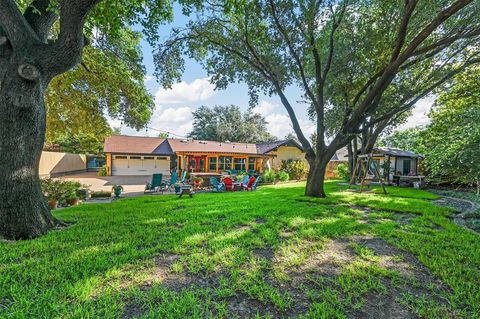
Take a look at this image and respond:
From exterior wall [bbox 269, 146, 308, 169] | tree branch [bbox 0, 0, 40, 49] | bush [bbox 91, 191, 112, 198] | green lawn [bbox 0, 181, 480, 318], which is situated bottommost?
bush [bbox 91, 191, 112, 198]

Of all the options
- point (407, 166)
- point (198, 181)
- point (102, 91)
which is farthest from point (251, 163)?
point (102, 91)

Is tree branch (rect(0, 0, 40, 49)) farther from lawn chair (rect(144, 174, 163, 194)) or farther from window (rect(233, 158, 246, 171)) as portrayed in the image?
window (rect(233, 158, 246, 171))

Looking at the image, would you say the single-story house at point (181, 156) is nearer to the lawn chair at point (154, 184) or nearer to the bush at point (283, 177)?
the bush at point (283, 177)

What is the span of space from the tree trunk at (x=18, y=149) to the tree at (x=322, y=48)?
5695mm

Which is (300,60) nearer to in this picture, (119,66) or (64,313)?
(119,66)

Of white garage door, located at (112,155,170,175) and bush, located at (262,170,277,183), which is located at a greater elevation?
white garage door, located at (112,155,170,175)

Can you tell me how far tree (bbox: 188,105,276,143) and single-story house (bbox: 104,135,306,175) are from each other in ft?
39.1

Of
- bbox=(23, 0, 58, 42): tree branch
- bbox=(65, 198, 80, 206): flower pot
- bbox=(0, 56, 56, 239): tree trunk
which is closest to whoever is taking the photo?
bbox=(0, 56, 56, 239): tree trunk

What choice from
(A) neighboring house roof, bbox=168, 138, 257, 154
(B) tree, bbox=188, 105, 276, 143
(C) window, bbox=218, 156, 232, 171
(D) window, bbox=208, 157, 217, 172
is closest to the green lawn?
(A) neighboring house roof, bbox=168, 138, 257, 154

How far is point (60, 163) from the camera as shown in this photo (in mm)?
25594

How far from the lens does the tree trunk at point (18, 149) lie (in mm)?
3969

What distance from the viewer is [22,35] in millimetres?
4250

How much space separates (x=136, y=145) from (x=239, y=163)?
12.2m

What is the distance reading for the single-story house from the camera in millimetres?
24516
